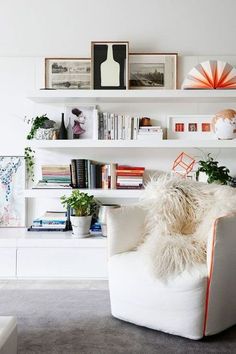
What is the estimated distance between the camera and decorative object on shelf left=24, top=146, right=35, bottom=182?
150 inches

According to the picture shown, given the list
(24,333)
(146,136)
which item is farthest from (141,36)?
(24,333)

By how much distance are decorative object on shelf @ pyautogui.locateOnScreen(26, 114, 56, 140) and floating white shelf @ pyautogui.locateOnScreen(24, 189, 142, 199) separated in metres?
0.48

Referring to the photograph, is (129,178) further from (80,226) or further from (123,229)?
(123,229)

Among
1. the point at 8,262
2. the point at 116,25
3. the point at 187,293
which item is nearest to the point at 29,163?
A: the point at 8,262

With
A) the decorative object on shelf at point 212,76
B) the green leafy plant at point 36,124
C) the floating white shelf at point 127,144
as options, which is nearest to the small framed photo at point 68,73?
the green leafy plant at point 36,124

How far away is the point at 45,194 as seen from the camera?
364 cm

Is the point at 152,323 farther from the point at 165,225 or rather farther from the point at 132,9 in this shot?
the point at 132,9

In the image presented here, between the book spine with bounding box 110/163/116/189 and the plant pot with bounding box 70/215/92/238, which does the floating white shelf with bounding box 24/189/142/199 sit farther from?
the plant pot with bounding box 70/215/92/238

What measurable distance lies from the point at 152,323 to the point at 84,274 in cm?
116

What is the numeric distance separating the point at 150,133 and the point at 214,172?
0.65 metres

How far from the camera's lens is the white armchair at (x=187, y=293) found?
2.18 meters

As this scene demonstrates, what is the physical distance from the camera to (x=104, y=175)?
3.70 m

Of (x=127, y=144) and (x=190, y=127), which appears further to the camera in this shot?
(x=190, y=127)

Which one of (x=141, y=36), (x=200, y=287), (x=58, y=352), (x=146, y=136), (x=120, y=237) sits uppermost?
(x=141, y=36)
